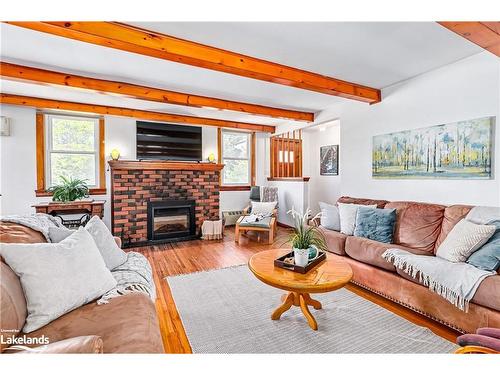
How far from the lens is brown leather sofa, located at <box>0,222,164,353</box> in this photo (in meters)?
1.02

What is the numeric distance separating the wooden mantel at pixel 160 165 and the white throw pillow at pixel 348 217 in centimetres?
279

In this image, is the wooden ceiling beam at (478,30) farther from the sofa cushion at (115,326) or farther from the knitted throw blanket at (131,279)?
the knitted throw blanket at (131,279)

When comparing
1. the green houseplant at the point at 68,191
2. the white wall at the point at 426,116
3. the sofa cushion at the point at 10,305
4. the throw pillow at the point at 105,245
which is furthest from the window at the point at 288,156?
the sofa cushion at the point at 10,305

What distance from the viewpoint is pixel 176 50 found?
222 cm

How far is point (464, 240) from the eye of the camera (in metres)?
2.12

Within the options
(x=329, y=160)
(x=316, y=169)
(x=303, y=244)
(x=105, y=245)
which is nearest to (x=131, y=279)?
(x=105, y=245)

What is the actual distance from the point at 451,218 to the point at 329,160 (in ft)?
11.5

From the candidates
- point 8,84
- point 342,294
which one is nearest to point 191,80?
point 8,84

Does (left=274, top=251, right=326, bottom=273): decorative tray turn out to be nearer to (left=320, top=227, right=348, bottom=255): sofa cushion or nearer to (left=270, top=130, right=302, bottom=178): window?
(left=320, top=227, right=348, bottom=255): sofa cushion

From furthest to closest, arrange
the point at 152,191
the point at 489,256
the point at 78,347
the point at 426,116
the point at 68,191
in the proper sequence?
1. the point at 152,191
2. the point at 68,191
3. the point at 426,116
4. the point at 489,256
5. the point at 78,347

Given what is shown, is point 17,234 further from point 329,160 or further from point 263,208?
point 329,160

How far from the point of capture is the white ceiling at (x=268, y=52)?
6.85ft

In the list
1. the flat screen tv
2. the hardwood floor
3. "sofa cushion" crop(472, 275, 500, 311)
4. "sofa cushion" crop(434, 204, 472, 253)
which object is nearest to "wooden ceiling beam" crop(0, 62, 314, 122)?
the flat screen tv

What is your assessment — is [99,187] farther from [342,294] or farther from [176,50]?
[342,294]
